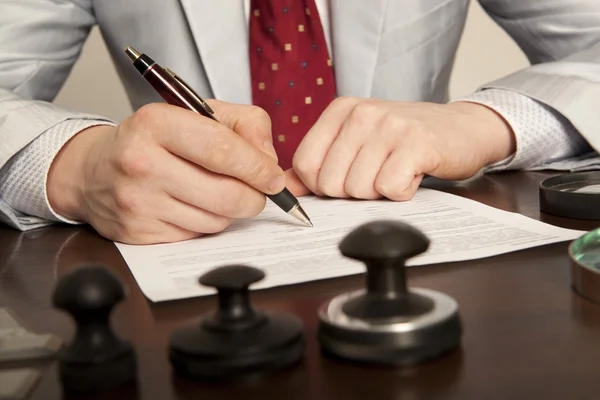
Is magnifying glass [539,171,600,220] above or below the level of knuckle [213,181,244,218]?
below

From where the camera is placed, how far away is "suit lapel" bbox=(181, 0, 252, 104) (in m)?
1.47

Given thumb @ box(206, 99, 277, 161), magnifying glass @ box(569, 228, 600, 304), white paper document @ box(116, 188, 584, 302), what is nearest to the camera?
magnifying glass @ box(569, 228, 600, 304)

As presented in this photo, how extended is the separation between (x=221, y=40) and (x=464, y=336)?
1069mm

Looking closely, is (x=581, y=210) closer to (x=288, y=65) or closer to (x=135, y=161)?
(x=135, y=161)

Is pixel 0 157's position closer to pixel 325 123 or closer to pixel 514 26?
pixel 325 123

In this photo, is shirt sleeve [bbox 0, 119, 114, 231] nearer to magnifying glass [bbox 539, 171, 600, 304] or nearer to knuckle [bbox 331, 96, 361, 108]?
knuckle [bbox 331, 96, 361, 108]

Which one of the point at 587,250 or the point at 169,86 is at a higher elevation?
the point at 169,86

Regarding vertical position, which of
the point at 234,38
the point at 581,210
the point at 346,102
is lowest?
the point at 581,210

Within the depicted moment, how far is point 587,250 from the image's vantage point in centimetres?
63

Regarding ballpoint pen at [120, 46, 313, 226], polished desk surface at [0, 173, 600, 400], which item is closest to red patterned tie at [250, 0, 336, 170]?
ballpoint pen at [120, 46, 313, 226]

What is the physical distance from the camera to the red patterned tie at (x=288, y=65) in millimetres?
1491

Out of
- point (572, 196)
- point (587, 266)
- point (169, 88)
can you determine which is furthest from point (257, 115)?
point (587, 266)

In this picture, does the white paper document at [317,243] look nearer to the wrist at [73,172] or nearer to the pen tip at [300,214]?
the pen tip at [300,214]

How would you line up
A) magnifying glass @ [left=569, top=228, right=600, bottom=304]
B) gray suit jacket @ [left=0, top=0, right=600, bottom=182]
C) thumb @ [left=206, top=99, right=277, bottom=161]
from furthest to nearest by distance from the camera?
1. gray suit jacket @ [left=0, top=0, right=600, bottom=182]
2. thumb @ [left=206, top=99, right=277, bottom=161]
3. magnifying glass @ [left=569, top=228, right=600, bottom=304]
